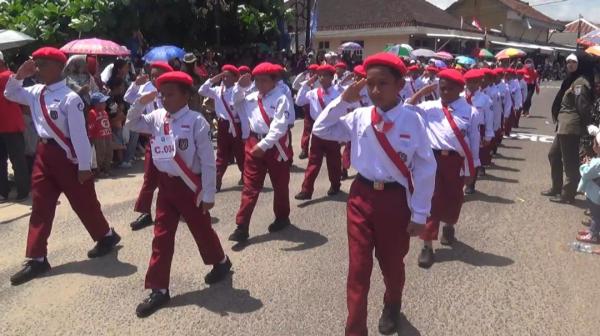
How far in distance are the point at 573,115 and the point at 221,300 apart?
220 inches

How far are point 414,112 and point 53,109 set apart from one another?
3108mm

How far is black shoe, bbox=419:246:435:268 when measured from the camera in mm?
5098

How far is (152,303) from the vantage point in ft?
13.5

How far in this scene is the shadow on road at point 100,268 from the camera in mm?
4887

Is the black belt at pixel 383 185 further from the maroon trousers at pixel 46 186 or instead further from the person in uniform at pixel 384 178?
the maroon trousers at pixel 46 186

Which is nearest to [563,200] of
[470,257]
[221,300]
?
[470,257]

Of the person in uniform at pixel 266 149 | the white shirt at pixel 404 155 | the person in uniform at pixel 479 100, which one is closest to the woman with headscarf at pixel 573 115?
the person in uniform at pixel 479 100

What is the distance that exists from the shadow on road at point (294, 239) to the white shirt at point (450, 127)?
161cm

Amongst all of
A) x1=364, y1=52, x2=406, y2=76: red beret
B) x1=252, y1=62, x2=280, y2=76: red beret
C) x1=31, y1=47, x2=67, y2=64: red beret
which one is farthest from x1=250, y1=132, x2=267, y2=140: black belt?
x1=364, y1=52, x2=406, y2=76: red beret

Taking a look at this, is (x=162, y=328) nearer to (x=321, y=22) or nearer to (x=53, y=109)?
(x=53, y=109)

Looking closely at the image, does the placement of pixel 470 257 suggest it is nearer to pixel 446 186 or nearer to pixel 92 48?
pixel 446 186

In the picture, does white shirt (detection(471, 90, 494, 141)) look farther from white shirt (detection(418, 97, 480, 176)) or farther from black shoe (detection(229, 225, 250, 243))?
black shoe (detection(229, 225, 250, 243))

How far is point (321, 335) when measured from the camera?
3.82m

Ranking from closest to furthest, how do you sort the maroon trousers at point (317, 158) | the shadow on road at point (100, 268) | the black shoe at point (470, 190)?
A: the shadow on road at point (100, 268) → the maroon trousers at point (317, 158) → the black shoe at point (470, 190)
